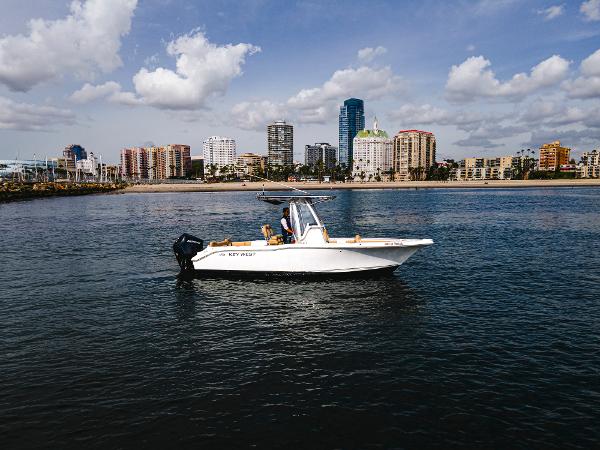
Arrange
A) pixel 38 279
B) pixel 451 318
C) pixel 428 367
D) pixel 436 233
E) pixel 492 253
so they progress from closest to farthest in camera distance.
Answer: pixel 428 367, pixel 451 318, pixel 38 279, pixel 492 253, pixel 436 233

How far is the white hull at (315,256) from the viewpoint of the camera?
21406 mm

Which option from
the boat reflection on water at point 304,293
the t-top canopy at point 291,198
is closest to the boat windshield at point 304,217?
the t-top canopy at point 291,198

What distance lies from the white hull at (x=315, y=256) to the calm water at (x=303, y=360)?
852 mm

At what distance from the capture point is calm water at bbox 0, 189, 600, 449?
31.3 ft

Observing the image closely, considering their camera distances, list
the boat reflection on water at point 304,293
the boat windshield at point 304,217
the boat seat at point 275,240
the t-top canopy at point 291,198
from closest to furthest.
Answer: the boat reflection on water at point 304,293 → the boat seat at point 275,240 → the boat windshield at point 304,217 → the t-top canopy at point 291,198

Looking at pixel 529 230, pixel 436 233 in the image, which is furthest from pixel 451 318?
pixel 529 230

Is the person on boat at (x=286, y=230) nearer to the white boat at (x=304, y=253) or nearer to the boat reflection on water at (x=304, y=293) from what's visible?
the white boat at (x=304, y=253)

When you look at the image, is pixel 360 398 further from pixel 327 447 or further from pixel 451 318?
pixel 451 318

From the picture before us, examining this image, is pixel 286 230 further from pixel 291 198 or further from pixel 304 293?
pixel 304 293

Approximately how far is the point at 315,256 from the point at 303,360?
8994mm

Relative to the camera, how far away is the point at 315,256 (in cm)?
2161

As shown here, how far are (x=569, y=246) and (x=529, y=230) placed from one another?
10.8 metres

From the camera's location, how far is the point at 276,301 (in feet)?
62.0

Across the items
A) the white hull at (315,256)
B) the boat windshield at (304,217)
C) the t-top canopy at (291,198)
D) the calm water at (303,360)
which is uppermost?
the t-top canopy at (291,198)
